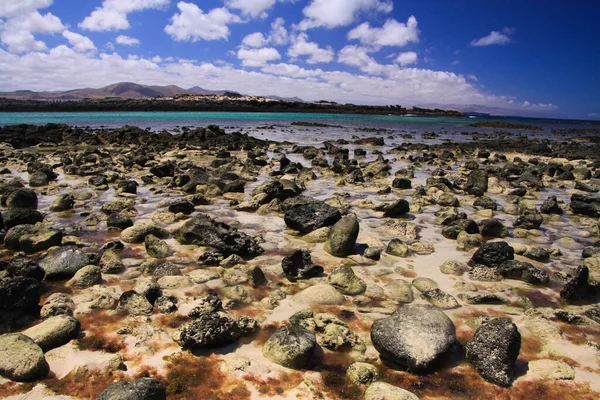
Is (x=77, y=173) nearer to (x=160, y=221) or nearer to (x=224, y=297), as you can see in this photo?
(x=160, y=221)

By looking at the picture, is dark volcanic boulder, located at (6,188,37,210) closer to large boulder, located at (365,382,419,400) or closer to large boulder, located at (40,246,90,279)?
large boulder, located at (40,246,90,279)

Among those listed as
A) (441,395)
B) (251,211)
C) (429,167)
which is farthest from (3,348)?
(429,167)

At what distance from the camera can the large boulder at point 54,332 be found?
415cm

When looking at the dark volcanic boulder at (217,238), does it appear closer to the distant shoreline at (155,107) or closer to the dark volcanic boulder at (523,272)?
the dark volcanic boulder at (523,272)

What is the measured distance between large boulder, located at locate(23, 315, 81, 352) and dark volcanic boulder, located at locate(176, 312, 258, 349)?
1278 mm

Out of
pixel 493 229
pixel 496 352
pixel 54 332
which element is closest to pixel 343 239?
pixel 496 352

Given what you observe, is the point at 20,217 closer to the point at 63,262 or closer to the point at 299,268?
the point at 63,262

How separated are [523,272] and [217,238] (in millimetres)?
5581

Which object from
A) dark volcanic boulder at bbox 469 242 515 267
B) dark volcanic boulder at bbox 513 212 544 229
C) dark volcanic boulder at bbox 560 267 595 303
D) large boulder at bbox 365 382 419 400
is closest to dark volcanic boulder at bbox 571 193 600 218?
dark volcanic boulder at bbox 513 212 544 229

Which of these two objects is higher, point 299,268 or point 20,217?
point 20,217

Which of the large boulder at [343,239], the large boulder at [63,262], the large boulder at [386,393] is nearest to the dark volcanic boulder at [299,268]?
the large boulder at [343,239]

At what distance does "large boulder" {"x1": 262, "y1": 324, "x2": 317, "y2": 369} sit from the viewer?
13.3 ft

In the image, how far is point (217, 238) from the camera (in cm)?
716

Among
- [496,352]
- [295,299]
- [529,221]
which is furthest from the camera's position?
[529,221]
